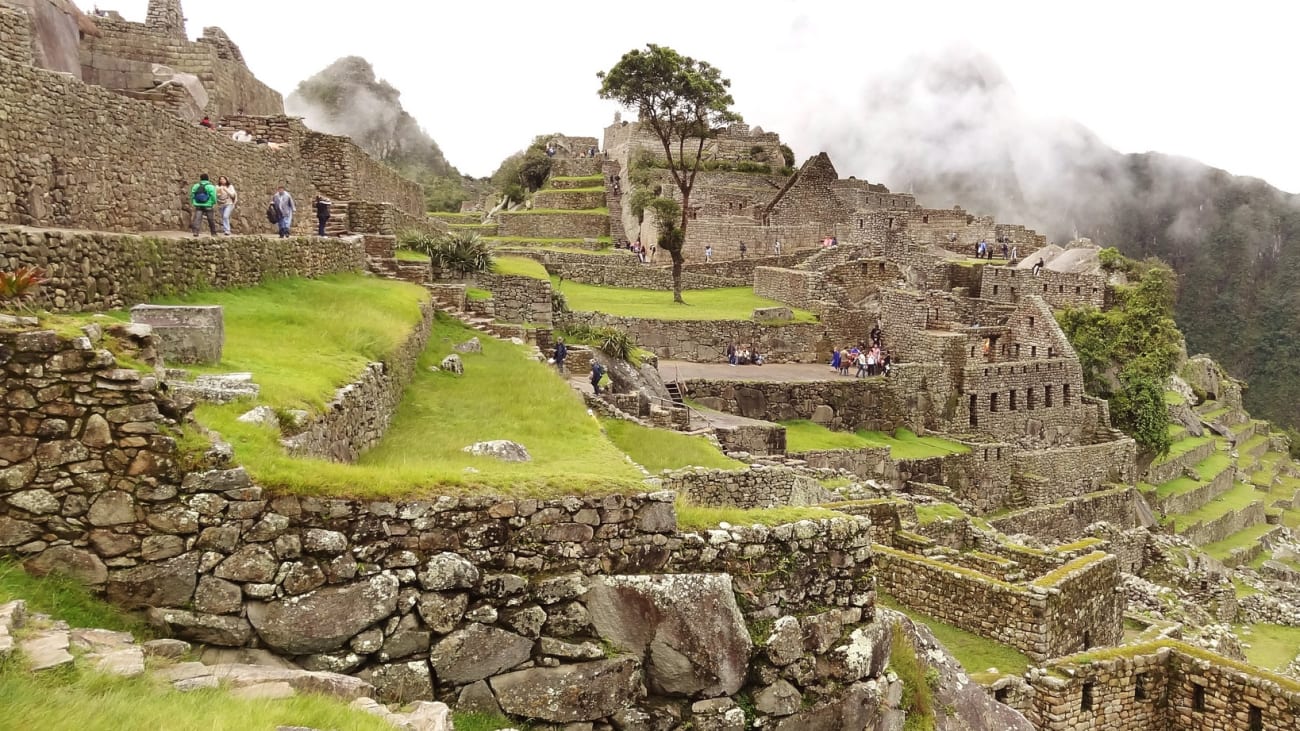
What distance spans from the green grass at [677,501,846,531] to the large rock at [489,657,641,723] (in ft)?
3.47

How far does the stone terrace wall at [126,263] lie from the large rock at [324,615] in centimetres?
443

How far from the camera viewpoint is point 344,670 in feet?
16.5

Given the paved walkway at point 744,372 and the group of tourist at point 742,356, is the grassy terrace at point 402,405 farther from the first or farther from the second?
the group of tourist at point 742,356

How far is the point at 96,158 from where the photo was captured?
36.2 ft

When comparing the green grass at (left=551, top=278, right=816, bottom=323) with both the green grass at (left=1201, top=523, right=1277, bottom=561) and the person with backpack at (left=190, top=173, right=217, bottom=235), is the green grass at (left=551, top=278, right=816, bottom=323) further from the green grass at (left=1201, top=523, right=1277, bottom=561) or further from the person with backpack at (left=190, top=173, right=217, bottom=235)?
the green grass at (left=1201, top=523, right=1277, bottom=561)

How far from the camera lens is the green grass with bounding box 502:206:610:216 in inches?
1908

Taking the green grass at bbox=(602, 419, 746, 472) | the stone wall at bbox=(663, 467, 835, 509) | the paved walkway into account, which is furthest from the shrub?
the stone wall at bbox=(663, 467, 835, 509)

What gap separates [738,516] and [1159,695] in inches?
324

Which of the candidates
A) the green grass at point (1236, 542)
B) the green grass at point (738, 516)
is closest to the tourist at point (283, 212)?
the green grass at point (738, 516)

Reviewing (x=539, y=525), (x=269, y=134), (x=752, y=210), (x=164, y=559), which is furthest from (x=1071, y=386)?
(x=164, y=559)

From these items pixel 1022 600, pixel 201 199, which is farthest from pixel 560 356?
pixel 1022 600

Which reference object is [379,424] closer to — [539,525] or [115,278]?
[115,278]

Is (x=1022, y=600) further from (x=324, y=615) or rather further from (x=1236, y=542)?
(x=1236, y=542)

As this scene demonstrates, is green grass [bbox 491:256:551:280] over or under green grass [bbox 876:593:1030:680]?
over
